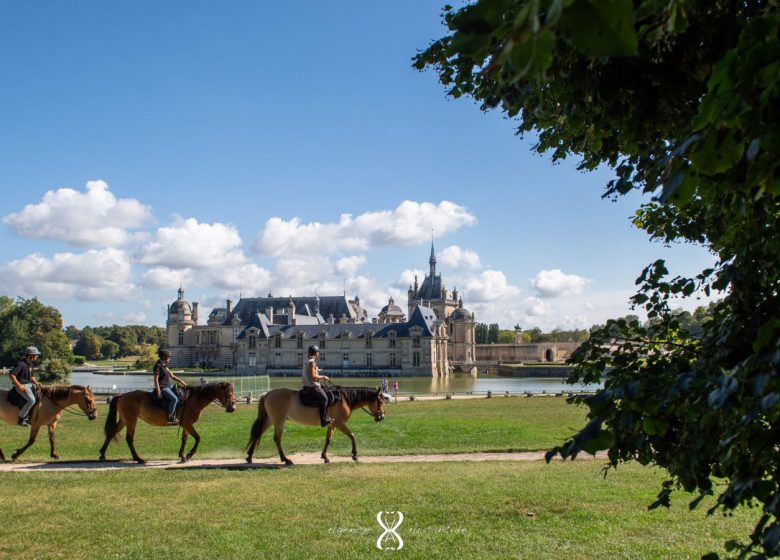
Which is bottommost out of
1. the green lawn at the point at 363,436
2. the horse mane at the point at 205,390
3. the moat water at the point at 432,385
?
the moat water at the point at 432,385

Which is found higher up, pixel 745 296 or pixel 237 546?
pixel 745 296

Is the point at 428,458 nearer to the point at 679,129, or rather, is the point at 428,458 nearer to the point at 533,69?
the point at 679,129

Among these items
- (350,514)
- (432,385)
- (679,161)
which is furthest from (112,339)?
(679,161)

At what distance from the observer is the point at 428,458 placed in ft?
37.1

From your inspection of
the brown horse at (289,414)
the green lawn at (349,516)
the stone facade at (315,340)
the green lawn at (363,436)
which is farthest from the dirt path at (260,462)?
the stone facade at (315,340)

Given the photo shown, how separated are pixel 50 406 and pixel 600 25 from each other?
1289cm

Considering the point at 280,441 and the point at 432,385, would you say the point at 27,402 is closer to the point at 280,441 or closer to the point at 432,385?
the point at 280,441

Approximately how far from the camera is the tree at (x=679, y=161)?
1145 mm

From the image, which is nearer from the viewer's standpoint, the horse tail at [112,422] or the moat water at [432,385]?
the horse tail at [112,422]

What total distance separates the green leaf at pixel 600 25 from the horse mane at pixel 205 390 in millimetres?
11247

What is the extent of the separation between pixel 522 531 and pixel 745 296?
4.04 m

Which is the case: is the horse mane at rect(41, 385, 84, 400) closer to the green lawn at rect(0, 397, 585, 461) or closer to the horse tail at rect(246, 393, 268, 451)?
the green lawn at rect(0, 397, 585, 461)

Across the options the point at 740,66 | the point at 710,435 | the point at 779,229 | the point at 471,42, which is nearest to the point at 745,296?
the point at 779,229

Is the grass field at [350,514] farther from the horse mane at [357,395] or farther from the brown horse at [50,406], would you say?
the brown horse at [50,406]
